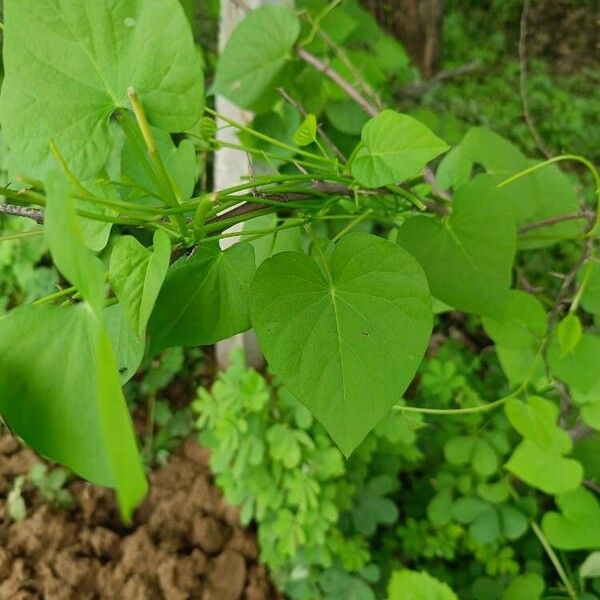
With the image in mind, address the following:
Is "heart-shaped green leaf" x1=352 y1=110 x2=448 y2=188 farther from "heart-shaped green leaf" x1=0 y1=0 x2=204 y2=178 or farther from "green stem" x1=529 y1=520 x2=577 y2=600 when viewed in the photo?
"green stem" x1=529 y1=520 x2=577 y2=600

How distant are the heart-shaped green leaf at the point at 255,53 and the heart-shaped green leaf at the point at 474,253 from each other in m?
0.42

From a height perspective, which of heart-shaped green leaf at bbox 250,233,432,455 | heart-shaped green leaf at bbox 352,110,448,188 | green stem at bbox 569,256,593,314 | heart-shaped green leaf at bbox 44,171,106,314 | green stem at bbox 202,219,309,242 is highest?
heart-shaped green leaf at bbox 44,171,106,314

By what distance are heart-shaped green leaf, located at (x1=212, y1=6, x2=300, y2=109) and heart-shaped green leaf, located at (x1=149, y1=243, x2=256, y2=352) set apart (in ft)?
1.63

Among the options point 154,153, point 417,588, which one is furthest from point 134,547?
point 154,153

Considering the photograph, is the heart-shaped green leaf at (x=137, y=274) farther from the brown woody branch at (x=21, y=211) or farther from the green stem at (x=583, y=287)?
the green stem at (x=583, y=287)

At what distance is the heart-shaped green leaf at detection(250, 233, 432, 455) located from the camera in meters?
0.41

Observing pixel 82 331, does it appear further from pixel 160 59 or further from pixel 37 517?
pixel 37 517

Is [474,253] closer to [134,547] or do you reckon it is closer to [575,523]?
[575,523]

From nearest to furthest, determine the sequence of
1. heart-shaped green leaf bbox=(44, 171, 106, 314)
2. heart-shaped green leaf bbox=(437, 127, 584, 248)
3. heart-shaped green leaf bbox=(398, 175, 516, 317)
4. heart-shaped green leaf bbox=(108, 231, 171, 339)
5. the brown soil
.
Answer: heart-shaped green leaf bbox=(44, 171, 106, 314)
heart-shaped green leaf bbox=(108, 231, 171, 339)
heart-shaped green leaf bbox=(398, 175, 516, 317)
heart-shaped green leaf bbox=(437, 127, 584, 248)
the brown soil

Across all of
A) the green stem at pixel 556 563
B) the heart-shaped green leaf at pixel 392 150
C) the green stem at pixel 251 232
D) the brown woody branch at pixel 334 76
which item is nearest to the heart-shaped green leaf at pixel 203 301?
the green stem at pixel 251 232

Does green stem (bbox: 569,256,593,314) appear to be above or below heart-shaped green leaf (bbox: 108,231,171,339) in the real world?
below

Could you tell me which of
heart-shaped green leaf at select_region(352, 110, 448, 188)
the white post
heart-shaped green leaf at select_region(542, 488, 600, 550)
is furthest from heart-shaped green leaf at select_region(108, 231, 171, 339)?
heart-shaped green leaf at select_region(542, 488, 600, 550)

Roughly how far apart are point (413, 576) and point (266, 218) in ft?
1.90

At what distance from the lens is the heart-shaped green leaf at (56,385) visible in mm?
336
